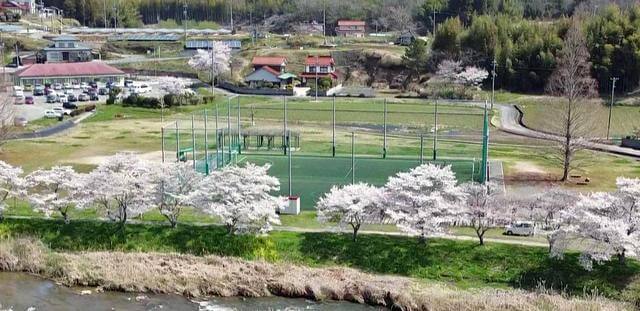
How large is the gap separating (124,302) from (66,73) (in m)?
50.0

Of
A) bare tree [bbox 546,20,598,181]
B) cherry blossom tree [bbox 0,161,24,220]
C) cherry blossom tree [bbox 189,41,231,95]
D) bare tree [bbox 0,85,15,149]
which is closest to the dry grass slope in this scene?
cherry blossom tree [bbox 0,161,24,220]

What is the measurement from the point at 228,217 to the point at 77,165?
42.1 ft

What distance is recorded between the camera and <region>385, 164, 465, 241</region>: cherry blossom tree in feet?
69.1

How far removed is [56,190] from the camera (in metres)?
24.4

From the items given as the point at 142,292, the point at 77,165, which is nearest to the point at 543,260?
the point at 142,292

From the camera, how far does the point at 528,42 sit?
209 feet

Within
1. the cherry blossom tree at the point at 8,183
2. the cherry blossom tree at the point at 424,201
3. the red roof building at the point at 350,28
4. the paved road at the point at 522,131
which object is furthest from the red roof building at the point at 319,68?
the cherry blossom tree at the point at 424,201

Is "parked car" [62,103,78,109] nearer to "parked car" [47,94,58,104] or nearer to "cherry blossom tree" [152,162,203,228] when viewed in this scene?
"parked car" [47,94,58,104]

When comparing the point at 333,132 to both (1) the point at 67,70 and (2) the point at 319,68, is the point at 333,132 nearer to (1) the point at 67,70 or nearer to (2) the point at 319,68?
(2) the point at 319,68

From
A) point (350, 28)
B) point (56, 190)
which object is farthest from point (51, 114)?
point (350, 28)

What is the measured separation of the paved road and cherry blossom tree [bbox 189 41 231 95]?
26.4m

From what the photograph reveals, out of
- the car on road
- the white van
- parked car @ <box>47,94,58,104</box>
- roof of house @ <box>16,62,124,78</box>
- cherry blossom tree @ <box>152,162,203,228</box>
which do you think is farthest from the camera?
roof of house @ <box>16,62,124,78</box>

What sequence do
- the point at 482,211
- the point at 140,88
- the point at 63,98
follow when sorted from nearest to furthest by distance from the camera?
the point at 482,211
the point at 63,98
the point at 140,88

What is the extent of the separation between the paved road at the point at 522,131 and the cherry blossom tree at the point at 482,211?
11174mm
